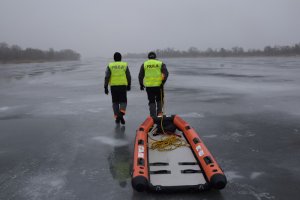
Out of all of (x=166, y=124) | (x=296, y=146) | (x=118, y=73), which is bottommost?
(x=296, y=146)

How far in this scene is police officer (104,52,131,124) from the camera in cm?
733

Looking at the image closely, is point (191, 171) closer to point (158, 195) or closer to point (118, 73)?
point (158, 195)

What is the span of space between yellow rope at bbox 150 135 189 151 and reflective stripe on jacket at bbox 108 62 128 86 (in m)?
2.43

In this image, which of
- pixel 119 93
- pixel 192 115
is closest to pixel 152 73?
pixel 119 93

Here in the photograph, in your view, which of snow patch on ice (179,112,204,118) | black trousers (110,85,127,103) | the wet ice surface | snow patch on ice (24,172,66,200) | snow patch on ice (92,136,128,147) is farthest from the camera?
snow patch on ice (179,112,204,118)

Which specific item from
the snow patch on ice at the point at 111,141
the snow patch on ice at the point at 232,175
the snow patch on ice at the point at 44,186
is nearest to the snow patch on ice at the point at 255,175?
the snow patch on ice at the point at 232,175

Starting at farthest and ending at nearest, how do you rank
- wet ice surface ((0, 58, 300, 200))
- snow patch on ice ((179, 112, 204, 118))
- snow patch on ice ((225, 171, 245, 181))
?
snow patch on ice ((179, 112, 204, 118)), snow patch on ice ((225, 171, 245, 181)), wet ice surface ((0, 58, 300, 200))

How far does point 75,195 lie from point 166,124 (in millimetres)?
2665

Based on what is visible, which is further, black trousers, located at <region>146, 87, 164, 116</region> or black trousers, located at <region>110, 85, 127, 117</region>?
black trousers, located at <region>110, 85, 127, 117</region>

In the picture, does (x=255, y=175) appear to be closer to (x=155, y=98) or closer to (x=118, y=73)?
(x=155, y=98)

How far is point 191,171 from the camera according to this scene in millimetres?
4266

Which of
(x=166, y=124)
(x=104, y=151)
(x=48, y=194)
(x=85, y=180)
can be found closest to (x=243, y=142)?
(x=166, y=124)

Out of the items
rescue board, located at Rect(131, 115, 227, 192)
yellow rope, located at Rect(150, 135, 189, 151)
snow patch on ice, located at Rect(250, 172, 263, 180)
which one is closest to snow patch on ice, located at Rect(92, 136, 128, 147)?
rescue board, located at Rect(131, 115, 227, 192)

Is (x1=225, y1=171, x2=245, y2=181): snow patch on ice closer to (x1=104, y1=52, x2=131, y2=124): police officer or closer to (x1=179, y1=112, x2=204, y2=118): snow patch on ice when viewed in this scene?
(x1=104, y1=52, x2=131, y2=124): police officer
